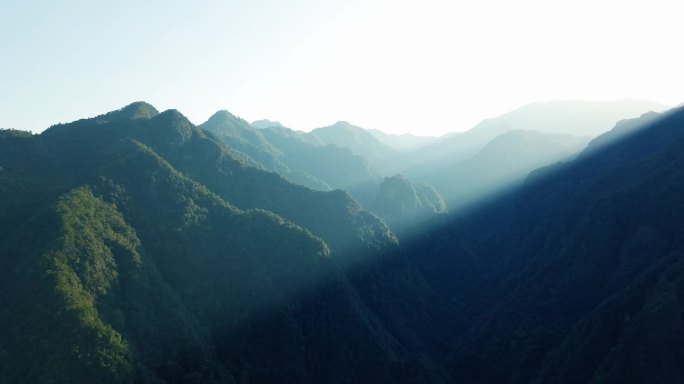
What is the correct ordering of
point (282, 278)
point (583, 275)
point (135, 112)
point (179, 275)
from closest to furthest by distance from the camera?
point (179, 275) < point (282, 278) < point (583, 275) < point (135, 112)

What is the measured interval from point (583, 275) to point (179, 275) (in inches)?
3263

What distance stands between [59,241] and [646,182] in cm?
11669

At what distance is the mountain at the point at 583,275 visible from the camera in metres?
74.3

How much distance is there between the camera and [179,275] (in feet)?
297

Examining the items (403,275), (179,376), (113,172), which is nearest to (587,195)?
(403,275)

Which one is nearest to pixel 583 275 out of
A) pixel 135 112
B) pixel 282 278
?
pixel 282 278

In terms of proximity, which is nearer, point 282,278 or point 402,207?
point 282,278

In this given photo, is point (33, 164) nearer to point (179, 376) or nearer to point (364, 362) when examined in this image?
point (179, 376)

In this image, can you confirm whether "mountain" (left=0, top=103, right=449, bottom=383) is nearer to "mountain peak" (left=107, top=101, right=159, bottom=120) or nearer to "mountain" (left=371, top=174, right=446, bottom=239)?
"mountain peak" (left=107, top=101, right=159, bottom=120)

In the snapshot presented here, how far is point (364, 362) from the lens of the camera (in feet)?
296


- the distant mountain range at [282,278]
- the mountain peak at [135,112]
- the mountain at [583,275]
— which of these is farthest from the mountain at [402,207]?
the mountain peak at [135,112]

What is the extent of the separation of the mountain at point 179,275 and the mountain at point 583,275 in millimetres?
16490

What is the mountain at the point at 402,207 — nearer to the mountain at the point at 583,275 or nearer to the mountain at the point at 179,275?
the mountain at the point at 583,275

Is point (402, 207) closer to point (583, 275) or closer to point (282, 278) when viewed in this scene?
point (583, 275)
